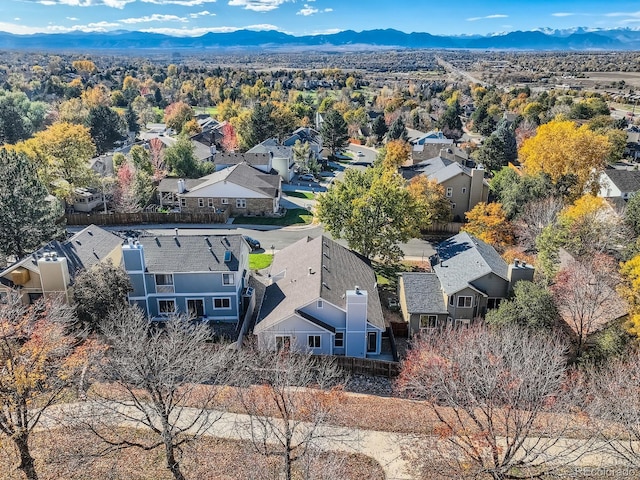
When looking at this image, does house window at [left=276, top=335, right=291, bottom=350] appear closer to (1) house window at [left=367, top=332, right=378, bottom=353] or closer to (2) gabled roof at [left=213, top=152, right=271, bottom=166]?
(1) house window at [left=367, top=332, right=378, bottom=353]

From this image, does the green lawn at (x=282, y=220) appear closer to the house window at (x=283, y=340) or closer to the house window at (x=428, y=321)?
the house window at (x=428, y=321)

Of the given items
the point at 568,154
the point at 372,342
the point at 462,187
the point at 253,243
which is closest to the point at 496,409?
the point at 372,342

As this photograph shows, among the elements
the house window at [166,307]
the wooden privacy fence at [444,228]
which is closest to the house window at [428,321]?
the house window at [166,307]

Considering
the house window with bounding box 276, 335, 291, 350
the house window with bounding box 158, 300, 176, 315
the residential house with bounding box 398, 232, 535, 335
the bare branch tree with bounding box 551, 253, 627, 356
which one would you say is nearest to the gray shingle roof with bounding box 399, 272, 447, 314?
the residential house with bounding box 398, 232, 535, 335

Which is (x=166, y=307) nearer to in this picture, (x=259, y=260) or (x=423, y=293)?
(x=259, y=260)

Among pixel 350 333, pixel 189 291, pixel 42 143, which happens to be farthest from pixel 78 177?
pixel 350 333
